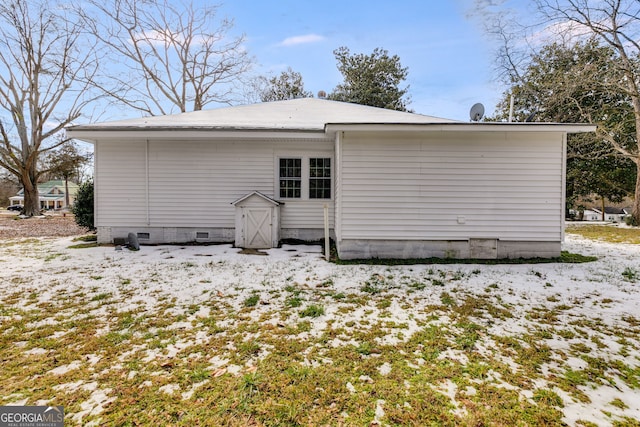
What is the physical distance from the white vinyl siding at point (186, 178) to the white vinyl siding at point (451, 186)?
219 cm

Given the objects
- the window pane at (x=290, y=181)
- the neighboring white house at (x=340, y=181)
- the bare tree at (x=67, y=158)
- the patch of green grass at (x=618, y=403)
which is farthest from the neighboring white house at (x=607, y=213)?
the bare tree at (x=67, y=158)

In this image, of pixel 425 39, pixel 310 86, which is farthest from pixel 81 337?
pixel 310 86

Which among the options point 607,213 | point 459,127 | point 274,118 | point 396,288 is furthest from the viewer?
point 607,213

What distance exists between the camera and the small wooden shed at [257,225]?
7.55m

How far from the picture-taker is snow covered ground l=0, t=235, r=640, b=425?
9.28ft

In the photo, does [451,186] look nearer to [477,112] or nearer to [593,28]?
[477,112]

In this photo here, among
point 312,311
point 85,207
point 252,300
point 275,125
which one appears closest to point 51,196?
point 85,207

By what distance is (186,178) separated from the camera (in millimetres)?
8133

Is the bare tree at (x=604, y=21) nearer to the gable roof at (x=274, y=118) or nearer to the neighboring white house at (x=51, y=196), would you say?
the gable roof at (x=274, y=118)

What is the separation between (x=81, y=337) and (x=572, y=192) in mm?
26088

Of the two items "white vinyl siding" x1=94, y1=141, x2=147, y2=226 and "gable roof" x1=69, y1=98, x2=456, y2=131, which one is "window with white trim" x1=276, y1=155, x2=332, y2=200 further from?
"white vinyl siding" x1=94, y1=141, x2=147, y2=226

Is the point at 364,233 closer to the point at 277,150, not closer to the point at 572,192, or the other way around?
the point at 277,150

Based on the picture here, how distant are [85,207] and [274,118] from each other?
22.5 ft

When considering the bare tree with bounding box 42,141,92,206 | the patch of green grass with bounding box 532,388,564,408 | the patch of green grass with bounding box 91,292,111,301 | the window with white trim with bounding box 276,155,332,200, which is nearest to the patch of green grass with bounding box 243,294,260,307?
the patch of green grass with bounding box 91,292,111,301
